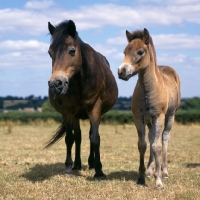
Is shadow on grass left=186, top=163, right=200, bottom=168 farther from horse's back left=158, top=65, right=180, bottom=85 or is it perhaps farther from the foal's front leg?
the foal's front leg

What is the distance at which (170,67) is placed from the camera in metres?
8.74

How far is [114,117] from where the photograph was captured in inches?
1359

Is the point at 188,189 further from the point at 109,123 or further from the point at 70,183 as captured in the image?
the point at 109,123

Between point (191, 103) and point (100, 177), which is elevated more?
point (100, 177)

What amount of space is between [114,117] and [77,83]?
2727 centimetres

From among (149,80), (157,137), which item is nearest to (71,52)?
(149,80)

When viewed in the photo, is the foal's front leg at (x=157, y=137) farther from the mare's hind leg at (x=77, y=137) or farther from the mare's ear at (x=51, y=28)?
the mare's ear at (x=51, y=28)

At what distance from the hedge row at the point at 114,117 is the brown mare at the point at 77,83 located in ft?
73.6

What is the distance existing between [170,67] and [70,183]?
133 inches

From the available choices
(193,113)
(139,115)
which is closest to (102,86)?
(139,115)

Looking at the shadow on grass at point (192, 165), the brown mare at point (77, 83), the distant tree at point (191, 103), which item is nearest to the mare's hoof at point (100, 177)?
the brown mare at point (77, 83)

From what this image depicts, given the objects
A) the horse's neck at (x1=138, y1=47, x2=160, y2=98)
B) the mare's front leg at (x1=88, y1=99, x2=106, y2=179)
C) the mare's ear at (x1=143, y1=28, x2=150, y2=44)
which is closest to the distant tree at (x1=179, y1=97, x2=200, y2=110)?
the mare's front leg at (x1=88, y1=99, x2=106, y2=179)

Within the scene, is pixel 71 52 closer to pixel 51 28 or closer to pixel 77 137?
pixel 51 28

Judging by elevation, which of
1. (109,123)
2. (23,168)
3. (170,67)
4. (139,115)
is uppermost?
(170,67)
